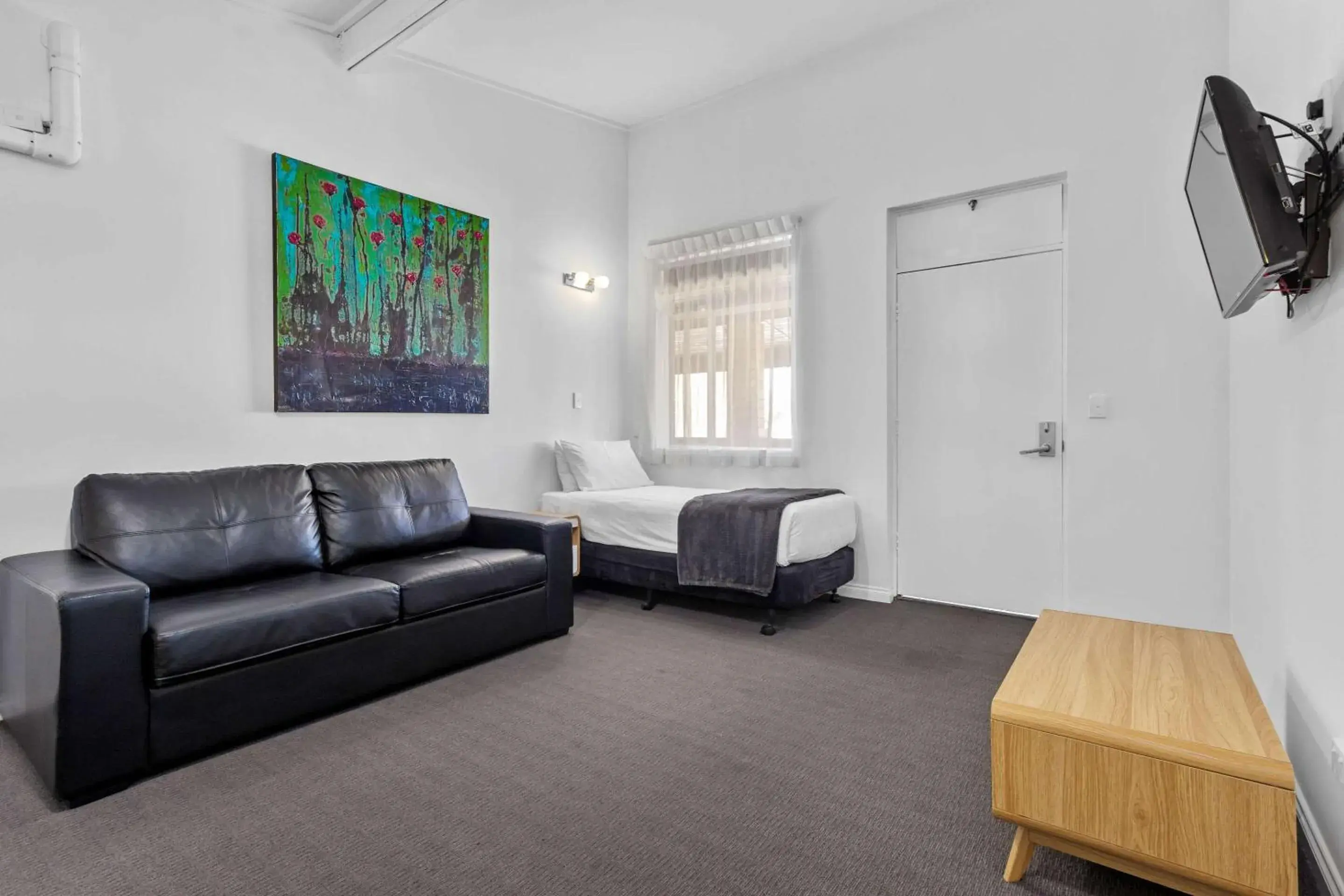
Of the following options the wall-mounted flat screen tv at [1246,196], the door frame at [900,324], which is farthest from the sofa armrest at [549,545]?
the wall-mounted flat screen tv at [1246,196]

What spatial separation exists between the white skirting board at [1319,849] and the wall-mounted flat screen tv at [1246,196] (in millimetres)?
1297

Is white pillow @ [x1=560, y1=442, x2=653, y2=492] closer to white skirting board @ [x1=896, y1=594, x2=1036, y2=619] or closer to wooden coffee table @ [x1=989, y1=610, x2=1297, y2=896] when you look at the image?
white skirting board @ [x1=896, y1=594, x2=1036, y2=619]

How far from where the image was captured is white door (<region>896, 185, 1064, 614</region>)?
12.3ft

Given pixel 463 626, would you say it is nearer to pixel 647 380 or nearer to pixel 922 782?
pixel 922 782

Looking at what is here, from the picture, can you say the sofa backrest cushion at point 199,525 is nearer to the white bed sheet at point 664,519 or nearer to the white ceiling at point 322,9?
the white bed sheet at point 664,519

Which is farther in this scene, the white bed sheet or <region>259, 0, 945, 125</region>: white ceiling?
<region>259, 0, 945, 125</region>: white ceiling

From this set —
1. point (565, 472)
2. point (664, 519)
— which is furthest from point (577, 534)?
point (664, 519)

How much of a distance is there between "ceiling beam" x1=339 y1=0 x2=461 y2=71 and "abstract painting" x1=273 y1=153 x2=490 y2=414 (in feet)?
2.11

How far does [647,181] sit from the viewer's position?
5.41m

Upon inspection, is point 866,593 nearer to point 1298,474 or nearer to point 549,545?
point 549,545

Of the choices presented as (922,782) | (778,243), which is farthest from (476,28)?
(922,782)

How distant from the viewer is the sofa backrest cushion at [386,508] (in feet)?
10.7

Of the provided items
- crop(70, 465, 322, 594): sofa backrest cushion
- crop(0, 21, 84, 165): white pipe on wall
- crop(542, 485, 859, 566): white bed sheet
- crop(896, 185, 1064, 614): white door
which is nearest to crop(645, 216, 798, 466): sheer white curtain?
crop(542, 485, 859, 566): white bed sheet

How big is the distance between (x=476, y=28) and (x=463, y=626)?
3.27 meters
